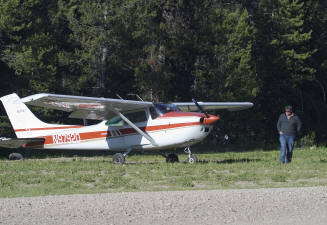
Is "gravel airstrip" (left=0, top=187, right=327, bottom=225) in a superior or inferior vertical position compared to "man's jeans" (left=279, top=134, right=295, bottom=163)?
superior

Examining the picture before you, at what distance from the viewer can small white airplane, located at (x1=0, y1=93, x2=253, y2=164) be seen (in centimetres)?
1733

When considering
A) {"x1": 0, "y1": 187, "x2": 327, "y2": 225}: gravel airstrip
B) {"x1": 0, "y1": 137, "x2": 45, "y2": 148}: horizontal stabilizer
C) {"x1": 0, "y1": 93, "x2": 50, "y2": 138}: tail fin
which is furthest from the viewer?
{"x1": 0, "y1": 93, "x2": 50, "y2": 138}: tail fin

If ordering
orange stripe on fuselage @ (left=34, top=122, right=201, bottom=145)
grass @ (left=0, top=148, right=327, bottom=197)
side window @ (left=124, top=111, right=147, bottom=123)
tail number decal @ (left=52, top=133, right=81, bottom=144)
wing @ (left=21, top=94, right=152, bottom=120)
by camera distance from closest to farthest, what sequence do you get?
grass @ (left=0, top=148, right=327, bottom=197), wing @ (left=21, top=94, right=152, bottom=120), orange stripe on fuselage @ (left=34, top=122, right=201, bottom=145), side window @ (left=124, top=111, right=147, bottom=123), tail number decal @ (left=52, top=133, right=81, bottom=144)

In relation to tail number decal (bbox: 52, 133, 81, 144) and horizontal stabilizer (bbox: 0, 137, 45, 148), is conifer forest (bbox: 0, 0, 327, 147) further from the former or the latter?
tail number decal (bbox: 52, 133, 81, 144)

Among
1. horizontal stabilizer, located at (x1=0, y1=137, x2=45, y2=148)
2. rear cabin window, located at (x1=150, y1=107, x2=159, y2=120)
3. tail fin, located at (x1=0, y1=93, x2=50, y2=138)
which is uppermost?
rear cabin window, located at (x1=150, y1=107, x2=159, y2=120)

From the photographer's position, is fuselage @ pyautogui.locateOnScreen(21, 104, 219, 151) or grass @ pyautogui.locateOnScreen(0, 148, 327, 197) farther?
fuselage @ pyautogui.locateOnScreen(21, 104, 219, 151)

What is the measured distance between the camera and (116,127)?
1911 cm

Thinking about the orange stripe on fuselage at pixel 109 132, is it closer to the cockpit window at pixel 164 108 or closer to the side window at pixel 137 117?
the side window at pixel 137 117

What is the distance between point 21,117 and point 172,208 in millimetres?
13364

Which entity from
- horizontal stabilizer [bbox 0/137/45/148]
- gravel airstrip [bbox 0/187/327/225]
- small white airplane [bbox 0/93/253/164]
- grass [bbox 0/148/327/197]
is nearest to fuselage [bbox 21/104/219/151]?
small white airplane [bbox 0/93/253/164]

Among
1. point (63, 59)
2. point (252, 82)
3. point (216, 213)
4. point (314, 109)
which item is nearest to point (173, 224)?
point (216, 213)

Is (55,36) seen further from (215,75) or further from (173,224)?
(173,224)

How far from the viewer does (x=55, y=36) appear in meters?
30.3

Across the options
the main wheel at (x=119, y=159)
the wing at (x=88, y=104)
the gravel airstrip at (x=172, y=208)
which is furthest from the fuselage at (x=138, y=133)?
the gravel airstrip at (x=172, y=208)
